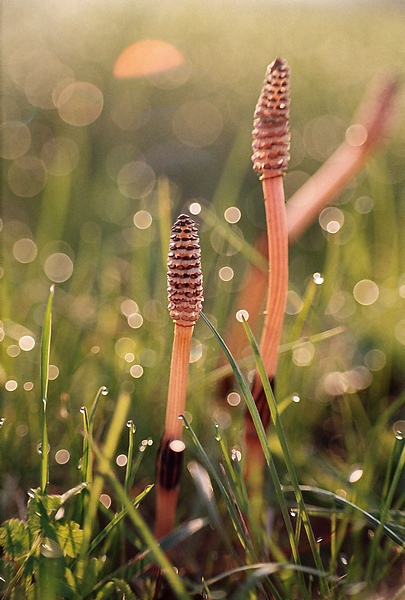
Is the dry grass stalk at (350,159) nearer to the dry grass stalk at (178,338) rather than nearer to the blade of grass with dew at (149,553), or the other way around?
the dry grass stalk at (178,338)

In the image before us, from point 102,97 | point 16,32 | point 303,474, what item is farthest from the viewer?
point 16,32

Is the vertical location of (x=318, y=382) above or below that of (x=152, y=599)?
above

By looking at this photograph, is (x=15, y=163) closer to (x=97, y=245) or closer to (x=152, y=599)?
(x=97, y=245)

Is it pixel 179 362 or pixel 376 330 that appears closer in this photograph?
pixel 179 362

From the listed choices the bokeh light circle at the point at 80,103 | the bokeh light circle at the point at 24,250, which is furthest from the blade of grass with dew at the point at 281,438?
the bokeh light circle at the point at 80,103

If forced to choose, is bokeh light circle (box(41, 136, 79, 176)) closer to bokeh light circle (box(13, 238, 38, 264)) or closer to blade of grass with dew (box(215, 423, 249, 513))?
bokeh light circle (box(13, 238, 38, 264))

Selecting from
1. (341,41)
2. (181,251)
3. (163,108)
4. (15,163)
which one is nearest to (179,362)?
(181,251)
